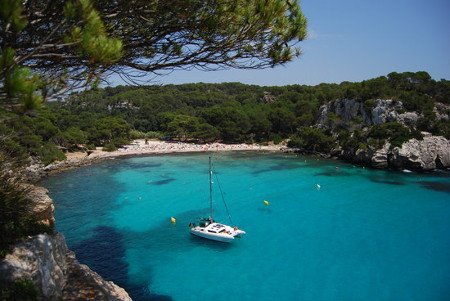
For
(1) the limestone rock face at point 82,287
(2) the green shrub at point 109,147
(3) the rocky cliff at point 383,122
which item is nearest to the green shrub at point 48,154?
(2) the green shrub at point 109,147

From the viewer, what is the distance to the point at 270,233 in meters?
Result: 22.8

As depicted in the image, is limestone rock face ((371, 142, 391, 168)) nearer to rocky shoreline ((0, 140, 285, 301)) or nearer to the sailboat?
the sailboat

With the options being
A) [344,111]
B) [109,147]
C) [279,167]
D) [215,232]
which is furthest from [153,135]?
[215,232]

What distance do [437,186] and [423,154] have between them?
7.46 m

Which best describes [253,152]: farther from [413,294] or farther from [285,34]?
[285,34]

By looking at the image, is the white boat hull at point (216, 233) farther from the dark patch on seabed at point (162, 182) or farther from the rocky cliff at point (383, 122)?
the rocky cliff at point (383, 122)

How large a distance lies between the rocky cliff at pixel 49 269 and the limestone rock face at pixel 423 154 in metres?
39.3

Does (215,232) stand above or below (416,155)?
below

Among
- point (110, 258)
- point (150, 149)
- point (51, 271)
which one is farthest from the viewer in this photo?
point (150, 149)

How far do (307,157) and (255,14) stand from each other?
4668cm

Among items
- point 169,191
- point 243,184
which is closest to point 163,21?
point 169,191

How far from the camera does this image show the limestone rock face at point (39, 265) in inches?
289

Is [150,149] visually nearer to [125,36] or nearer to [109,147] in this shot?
[109,147]

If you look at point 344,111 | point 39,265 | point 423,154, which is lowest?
point 39,265
